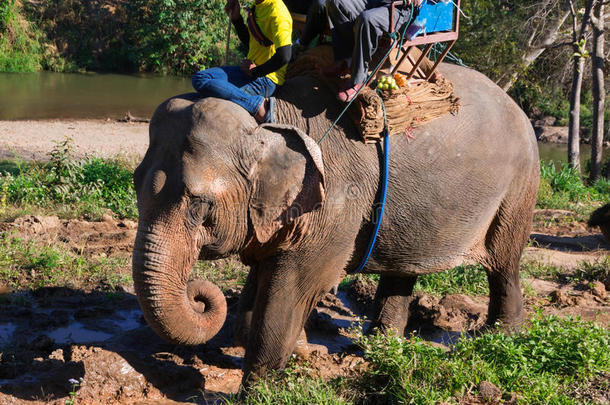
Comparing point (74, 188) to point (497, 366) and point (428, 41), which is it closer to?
point (428, 41)

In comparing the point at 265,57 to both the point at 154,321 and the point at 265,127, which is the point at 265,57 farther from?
the point at 154,321

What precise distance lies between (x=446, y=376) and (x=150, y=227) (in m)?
1.83

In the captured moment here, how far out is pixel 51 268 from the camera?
6.15 m

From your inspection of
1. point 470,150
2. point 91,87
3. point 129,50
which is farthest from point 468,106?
point 129,50

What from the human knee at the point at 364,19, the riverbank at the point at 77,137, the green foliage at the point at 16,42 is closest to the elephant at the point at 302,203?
the human knee at the point at 364,19

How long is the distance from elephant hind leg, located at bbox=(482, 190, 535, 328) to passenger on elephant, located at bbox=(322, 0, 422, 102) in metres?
1.58

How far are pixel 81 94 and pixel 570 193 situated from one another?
15.9 metres

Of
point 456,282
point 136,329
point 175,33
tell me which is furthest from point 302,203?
point 175,33

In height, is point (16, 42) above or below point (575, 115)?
below

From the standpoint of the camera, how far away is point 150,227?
11.5ft

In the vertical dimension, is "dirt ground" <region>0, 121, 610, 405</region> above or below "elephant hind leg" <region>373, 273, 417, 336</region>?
below

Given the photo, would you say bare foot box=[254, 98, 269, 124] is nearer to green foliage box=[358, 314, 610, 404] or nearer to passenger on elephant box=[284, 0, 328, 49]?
passenger on elephant box=[284, 0, 328, 49]

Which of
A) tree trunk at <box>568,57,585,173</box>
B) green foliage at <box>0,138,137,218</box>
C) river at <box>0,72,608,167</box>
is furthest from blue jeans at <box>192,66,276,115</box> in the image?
river at <box>0,72,608,167</box>

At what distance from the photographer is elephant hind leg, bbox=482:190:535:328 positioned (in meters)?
4.98
